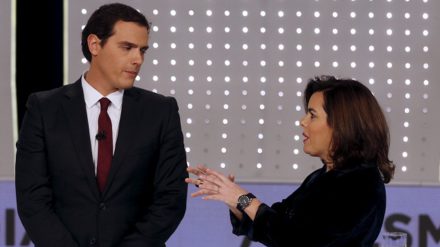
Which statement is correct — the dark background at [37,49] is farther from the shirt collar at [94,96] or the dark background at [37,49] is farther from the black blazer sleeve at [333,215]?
the black blazer sleeve at [333,215]

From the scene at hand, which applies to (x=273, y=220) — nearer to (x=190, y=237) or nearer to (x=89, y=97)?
(x=89, y=97)

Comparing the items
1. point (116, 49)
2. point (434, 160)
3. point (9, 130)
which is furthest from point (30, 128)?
point (434, 160)

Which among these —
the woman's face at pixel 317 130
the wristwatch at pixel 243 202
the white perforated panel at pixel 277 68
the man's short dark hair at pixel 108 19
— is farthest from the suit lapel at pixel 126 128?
the white perforated panel at pixel 277 68

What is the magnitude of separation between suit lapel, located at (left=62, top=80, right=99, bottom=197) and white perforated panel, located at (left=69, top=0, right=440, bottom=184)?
1460 mm

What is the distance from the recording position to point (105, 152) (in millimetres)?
2463

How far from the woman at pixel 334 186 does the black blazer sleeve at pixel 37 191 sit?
473 millimetres

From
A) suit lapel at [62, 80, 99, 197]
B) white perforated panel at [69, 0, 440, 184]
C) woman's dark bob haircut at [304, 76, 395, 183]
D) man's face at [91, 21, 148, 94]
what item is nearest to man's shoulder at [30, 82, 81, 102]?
suit lapel at [62, 80, 99, 197]

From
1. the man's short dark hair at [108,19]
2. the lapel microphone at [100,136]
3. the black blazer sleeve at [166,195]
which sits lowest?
the black blazer sleeve at [166,195]

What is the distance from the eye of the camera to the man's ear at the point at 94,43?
8.18 ft

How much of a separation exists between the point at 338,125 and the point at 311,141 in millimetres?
101

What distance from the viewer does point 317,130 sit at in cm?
224

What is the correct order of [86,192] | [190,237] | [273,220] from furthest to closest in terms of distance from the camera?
[190,237]
[86,192]
[273,220]

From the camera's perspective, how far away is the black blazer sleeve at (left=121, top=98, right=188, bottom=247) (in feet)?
8.09

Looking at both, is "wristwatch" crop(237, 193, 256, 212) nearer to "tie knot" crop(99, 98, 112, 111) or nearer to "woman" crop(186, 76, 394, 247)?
"woman" crop(186, 76, 394, 247)
